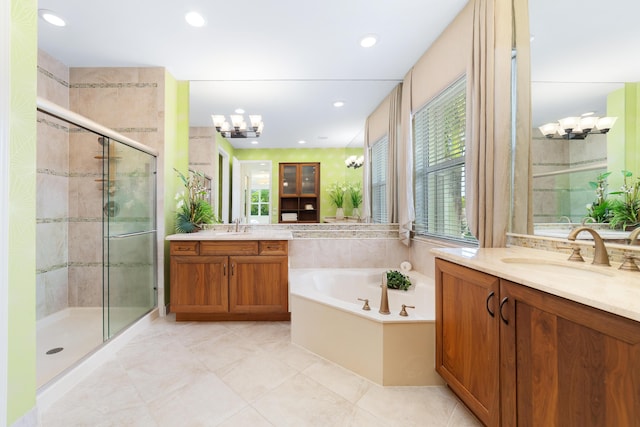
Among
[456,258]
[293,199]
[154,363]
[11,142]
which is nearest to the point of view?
[11,142]

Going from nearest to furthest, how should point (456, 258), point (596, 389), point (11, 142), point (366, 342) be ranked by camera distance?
point (596, 389) → point (11, 142) → point (456, 258) → point (366, 342)

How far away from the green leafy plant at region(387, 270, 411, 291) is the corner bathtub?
0.05m

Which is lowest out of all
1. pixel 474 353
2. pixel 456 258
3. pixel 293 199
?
pixel 474 353

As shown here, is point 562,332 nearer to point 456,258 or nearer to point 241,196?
point 456,258

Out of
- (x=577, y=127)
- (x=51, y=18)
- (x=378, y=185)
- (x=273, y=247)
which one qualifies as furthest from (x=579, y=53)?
(x=51, y=18)

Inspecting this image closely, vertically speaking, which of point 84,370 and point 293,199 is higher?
point 293,199

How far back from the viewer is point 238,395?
156 cm

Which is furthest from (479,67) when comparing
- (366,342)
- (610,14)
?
(366,342)

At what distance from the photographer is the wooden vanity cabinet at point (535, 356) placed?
0.71m

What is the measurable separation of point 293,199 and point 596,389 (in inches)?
101

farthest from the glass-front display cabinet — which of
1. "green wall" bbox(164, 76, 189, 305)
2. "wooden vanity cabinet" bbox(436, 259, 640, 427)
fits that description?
"wooden vanity cabinet" bbox(436, 259, 640, 427)

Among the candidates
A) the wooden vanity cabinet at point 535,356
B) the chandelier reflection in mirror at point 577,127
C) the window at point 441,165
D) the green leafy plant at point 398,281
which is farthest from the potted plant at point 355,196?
the chandelier reflection in mirror at point 577,127

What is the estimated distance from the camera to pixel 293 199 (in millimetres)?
2992

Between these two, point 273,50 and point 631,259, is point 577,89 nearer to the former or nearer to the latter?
point 631,259
